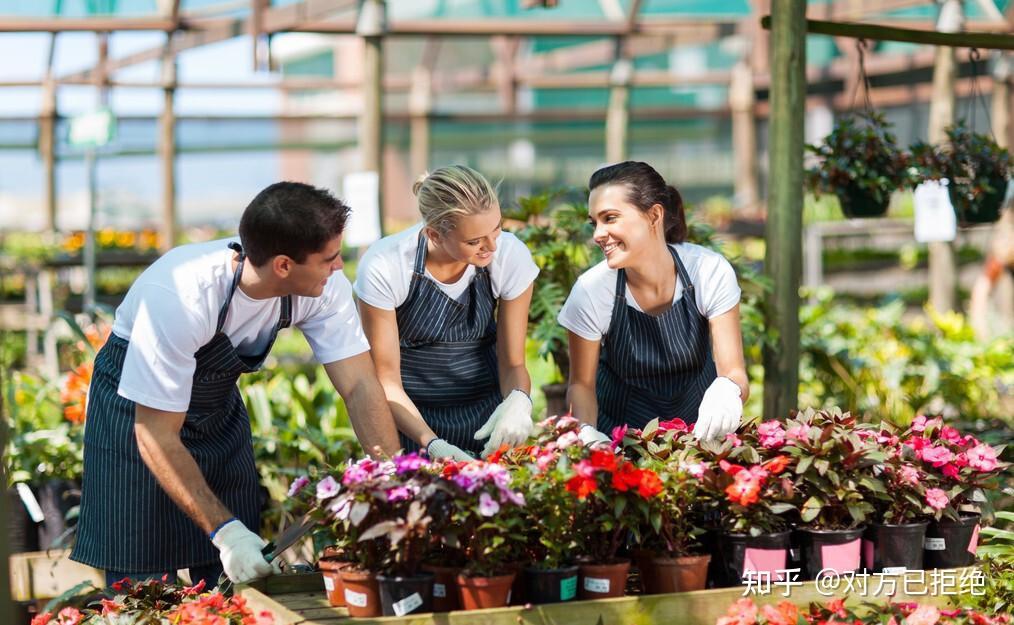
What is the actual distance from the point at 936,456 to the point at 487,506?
97 cm

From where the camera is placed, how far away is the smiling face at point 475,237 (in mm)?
2609

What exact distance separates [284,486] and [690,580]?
7.19 feet

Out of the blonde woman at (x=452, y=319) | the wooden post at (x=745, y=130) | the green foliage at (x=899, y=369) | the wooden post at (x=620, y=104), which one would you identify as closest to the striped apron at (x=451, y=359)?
the blonde woman at (x=452, y=319)

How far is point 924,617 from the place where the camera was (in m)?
2.06

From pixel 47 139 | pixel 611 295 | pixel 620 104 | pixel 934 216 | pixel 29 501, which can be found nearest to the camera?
pixel 611 295

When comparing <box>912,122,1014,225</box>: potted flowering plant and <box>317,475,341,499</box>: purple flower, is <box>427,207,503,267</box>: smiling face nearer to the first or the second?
<box>317,475,341,499</box>: purple flower

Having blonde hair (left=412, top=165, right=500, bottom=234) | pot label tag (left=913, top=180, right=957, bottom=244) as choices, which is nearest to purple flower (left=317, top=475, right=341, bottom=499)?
blonde hair (left=412, top=165, right=500, bottom=234)

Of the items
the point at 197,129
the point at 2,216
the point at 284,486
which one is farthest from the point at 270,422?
the point at 2,216

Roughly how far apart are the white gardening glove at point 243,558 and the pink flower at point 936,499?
1.27 m

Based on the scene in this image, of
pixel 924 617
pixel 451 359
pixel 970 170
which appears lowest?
pixel 924 617

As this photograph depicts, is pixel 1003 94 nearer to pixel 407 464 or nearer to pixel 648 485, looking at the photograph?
pixel 648 485

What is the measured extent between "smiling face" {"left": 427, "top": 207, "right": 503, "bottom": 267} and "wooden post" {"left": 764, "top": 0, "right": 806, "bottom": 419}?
4.59 feet

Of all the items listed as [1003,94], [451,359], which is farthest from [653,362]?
[1003,94]

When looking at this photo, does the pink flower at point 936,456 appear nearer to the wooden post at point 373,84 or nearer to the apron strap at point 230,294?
the apron strap at point 230,294
